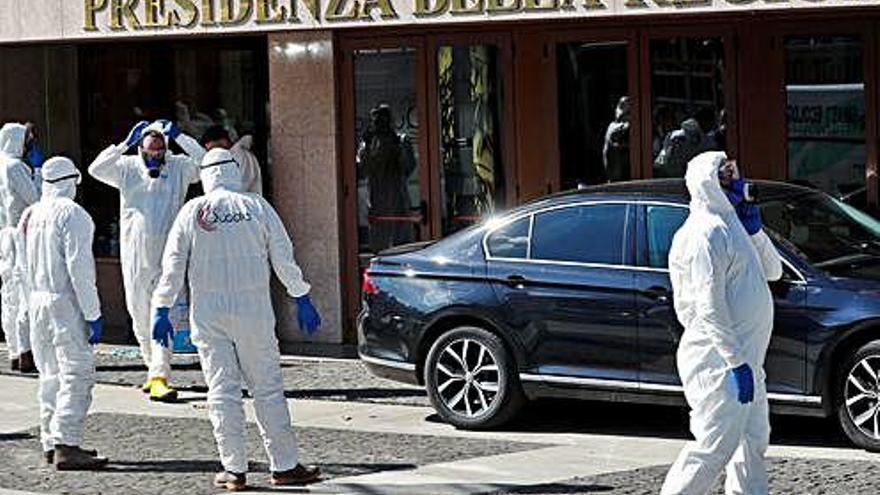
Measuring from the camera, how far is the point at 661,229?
1255cm

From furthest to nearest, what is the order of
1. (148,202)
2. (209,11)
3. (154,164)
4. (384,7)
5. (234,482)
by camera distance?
1. (209,11)
2. (384,7)
3. (148,202)
4. (154,164)
5. (234,482)

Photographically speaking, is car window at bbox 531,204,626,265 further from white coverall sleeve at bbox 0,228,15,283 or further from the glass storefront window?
the glass storefront window

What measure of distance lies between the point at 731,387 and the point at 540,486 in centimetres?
209

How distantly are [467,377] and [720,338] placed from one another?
3925mm

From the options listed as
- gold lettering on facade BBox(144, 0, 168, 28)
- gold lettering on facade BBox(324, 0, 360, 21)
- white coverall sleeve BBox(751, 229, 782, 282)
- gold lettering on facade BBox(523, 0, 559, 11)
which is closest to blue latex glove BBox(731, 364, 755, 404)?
white coverall sleeve BBox(751, 229, 782, 282)

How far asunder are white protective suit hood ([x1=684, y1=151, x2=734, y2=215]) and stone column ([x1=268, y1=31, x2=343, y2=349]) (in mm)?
7847

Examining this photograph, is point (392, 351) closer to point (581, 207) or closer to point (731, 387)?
point (581, 207)

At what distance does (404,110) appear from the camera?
1727cm

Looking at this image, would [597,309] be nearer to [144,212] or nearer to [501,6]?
[501,6]

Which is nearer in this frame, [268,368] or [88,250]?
[268,368]

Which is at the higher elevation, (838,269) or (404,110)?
(404,110)

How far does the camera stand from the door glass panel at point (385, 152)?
17234 millimetres

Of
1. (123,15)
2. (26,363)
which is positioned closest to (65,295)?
(26,363)

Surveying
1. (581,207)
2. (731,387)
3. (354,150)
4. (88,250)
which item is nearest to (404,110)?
(354,150)
